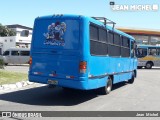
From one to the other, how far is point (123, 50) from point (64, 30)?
20.1ft

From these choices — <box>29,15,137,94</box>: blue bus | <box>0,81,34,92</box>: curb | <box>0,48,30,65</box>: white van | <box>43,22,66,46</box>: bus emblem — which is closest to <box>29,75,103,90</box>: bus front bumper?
<box>29,15,137,94</box>: blue bus

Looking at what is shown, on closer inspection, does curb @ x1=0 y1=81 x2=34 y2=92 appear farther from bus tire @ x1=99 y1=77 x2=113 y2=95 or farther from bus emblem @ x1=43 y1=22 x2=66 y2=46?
bus tire @ x1=99 y1=77 x2=113 y2=95

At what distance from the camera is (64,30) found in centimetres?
1082

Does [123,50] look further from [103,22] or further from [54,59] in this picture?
[54,59]

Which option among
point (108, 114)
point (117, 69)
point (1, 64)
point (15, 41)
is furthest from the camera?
point (15, 41)


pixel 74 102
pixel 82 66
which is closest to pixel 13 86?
pixel 74 102

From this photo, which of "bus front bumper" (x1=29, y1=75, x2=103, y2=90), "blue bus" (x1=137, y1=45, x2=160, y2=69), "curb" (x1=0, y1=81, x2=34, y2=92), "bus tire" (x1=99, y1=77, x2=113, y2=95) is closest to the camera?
"bus front bumper" (x1=29, y1=75, x2=103, y2=90)

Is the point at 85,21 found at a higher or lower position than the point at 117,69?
higher

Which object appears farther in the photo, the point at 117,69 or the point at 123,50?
the point at 123,50

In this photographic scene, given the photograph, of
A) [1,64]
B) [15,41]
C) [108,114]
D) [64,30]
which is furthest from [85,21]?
[15,41]

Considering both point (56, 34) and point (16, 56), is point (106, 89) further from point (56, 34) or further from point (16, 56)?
point (16, 56)

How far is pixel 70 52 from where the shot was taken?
34.8 ft

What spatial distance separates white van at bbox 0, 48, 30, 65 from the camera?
37062 mm

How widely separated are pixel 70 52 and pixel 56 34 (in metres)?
0.94
